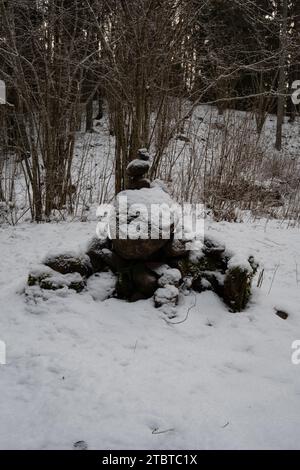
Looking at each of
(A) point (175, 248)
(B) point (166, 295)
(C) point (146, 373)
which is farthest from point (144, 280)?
(C) point (146, 373)

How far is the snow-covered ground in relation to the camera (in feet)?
6.45

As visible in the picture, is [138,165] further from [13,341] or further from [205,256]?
[13,341]

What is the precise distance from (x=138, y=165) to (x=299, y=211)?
16.1 feet

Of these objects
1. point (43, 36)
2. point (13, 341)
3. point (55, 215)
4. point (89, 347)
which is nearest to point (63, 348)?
point (89, 347)

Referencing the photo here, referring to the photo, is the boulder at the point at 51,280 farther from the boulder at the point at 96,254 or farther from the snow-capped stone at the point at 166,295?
the snow-capped stone at the point at 166,295

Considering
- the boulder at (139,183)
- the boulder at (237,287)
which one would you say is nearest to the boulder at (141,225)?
the boulder at (139,183)

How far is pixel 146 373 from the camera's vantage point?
8.08 feet

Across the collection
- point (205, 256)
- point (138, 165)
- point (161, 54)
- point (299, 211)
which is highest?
point (161, 54)

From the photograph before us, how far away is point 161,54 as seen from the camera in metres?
5.11

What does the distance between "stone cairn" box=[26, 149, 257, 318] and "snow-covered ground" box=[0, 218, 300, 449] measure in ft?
0.38

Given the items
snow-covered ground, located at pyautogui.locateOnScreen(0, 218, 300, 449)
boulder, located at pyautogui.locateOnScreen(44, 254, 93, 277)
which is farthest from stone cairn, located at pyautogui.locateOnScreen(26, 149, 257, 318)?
snow-covered ground, located at pyautogui.locateOnScreen(0, 218, 300, 449)

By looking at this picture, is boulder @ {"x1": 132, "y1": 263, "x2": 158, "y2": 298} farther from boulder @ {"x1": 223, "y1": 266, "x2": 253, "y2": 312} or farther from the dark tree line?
the dark tree line

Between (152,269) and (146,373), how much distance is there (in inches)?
40.6

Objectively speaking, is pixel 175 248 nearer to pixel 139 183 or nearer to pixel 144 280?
Result: pixel 144 280
